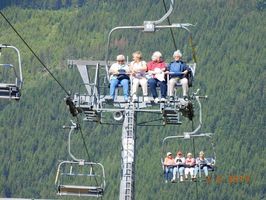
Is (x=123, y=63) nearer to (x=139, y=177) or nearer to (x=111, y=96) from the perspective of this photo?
(x=111, y=96)

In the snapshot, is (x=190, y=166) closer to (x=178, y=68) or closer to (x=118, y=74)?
(x=178, y=68)

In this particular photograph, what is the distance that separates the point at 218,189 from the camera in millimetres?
186375

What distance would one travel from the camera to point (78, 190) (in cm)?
3825

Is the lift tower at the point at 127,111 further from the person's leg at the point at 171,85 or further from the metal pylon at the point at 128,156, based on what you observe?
the person's leg at the point at 171,85

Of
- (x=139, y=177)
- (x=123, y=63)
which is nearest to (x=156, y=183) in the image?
(x=139, y=177)

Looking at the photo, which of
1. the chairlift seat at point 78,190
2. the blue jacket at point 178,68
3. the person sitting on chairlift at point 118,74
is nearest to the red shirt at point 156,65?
the blue jacket at point 178,68

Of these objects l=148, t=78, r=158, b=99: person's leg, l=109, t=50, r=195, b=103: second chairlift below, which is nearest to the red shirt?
l=109, t=50, r=195, b=103: second chairlift below

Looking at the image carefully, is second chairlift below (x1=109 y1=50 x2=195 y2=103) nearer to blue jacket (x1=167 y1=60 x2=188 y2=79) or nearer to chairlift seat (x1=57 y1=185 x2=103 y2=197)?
blue jacket (x1=167 y1=60 x2=188 y2=79)

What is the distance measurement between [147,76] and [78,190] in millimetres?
4998

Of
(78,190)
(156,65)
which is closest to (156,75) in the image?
(156,65)

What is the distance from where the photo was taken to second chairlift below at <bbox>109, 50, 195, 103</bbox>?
110 feet

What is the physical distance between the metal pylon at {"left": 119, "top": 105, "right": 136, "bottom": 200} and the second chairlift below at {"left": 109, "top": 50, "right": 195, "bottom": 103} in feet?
2.23

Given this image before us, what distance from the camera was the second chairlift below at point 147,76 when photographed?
3362cm

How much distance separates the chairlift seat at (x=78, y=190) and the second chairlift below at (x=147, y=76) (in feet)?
14.2
